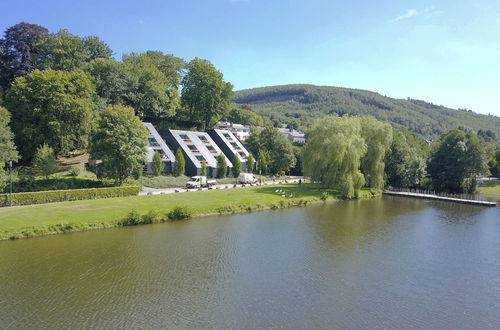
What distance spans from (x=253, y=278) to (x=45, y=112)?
130ft

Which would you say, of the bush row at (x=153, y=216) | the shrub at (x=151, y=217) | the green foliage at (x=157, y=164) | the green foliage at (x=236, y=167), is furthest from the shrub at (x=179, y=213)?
the green foliage at (x=236, y=167)

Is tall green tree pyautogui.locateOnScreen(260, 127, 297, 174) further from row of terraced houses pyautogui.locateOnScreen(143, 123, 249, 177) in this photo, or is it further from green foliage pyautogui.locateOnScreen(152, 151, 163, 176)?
green foliage pyautogui.locateOnScreen(152, 151, 163, 176)

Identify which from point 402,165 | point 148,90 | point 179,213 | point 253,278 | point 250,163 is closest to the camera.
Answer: point 253,278

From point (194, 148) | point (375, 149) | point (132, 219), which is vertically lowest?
point (132, 219)

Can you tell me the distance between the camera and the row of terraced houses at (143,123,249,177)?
2349 inches

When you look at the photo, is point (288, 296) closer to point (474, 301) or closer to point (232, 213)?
point (474, 301)

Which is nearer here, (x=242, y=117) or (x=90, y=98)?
(x=90, y=98)

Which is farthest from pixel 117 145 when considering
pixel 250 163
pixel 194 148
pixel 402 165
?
pixel 402 165

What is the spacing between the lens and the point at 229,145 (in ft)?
230

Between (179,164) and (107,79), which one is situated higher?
(107,79)

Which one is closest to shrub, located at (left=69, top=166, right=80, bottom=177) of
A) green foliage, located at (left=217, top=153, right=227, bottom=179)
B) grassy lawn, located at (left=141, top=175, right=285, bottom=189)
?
grassy lawn, located at (left=141, top=175, right=285, bottom=189)

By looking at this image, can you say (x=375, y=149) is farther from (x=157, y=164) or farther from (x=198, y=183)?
(x=157, y=164)

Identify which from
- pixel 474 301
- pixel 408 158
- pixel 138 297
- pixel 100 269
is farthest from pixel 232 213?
pixel 408 158

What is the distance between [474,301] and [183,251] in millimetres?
18975
